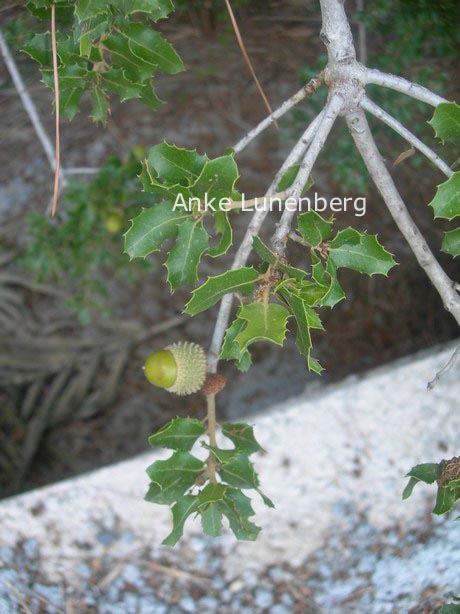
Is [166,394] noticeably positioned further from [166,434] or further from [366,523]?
[166,434]

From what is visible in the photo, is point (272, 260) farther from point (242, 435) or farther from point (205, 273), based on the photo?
point (205, 273)

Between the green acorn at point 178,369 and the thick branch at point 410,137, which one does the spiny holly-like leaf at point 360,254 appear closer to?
the thick branch at point 410,137

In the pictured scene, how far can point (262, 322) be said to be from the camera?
0.87 m

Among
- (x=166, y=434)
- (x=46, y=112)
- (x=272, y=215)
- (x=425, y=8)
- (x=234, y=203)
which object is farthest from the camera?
(x=272, y=215)

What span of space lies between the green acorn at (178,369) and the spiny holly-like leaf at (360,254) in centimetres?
30

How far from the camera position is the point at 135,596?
1479 millimetres

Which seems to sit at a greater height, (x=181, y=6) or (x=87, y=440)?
(x=181, y=6)

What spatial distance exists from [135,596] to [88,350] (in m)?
1.17

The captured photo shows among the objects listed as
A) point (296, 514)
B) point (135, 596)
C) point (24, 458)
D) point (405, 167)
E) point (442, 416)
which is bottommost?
point (135, 596)

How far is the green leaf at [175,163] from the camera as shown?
Result: 34.8 inches

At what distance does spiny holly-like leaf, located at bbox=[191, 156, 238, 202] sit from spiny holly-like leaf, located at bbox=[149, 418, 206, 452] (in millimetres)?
362

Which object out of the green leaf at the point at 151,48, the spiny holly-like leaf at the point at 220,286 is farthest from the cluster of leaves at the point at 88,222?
the spiny holly-like leaf at the point at 220,286

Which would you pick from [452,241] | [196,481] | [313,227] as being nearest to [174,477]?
[196,481]

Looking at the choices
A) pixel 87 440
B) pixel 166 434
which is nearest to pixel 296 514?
pixel 166 434
